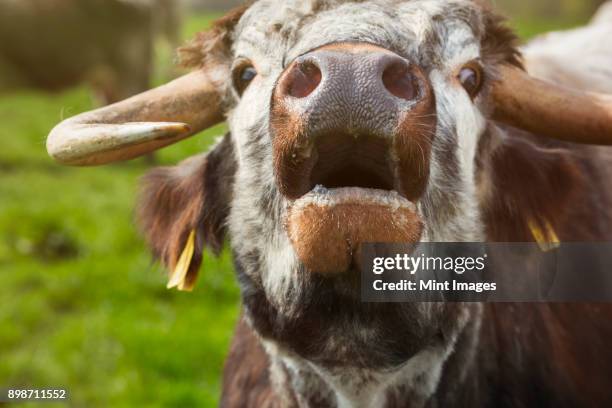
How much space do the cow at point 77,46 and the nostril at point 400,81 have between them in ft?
31.5

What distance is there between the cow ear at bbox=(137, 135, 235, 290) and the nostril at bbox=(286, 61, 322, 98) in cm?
87

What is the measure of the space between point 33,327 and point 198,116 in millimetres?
3235

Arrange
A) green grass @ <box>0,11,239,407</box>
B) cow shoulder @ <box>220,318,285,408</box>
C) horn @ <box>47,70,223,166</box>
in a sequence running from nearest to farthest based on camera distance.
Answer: horn @ <box>47,70,223,166</box> → cow shoulder @ <box>220,318,285,408</box> → green grass @ <box>0,11,239,407</box>

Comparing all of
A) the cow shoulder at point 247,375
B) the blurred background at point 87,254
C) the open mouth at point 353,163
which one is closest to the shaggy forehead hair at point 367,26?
the open mouth at point 353,163

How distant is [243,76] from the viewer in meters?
2.74

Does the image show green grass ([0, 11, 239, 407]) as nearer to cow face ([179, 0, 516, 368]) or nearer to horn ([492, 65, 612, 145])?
cow face ([179, 0, 516, 368])

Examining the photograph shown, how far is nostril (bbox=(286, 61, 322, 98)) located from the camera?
2.01 meters

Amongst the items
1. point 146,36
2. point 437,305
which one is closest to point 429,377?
point 437,305

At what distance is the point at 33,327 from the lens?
5570 mm

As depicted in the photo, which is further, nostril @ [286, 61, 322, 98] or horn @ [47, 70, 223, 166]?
horn @ [47, 70, 223, 166]

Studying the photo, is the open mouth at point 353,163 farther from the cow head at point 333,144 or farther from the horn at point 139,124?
the horn at point 139,124

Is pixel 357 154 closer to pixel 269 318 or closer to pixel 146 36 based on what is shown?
pixel 269 318

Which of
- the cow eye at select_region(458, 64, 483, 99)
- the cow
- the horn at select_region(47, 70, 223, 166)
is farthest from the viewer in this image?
the cow

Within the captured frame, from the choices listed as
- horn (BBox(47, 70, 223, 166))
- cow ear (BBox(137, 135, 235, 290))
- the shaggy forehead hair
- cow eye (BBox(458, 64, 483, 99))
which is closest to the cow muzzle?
the shaggy forehead hair
